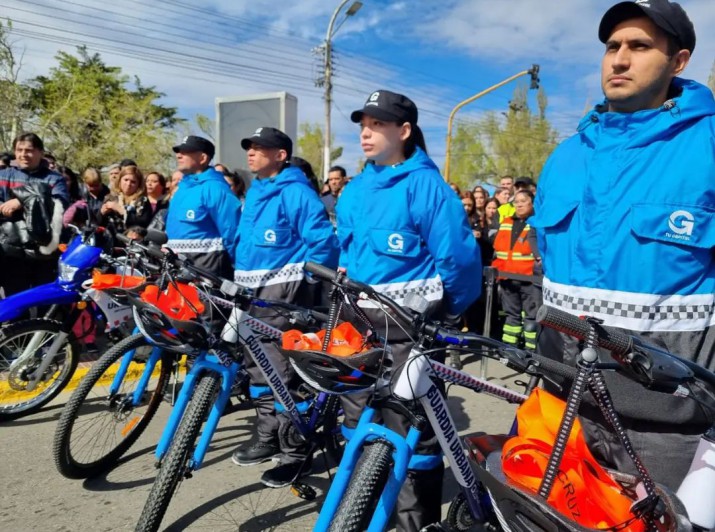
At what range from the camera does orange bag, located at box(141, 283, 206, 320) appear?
2762mm

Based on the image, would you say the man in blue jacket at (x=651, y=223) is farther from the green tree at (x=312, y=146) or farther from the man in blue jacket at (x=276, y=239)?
the green tree at (x=312, y=146)

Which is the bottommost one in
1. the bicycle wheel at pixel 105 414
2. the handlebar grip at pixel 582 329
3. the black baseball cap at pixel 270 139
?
the bicycle wheel at pixel 105 414

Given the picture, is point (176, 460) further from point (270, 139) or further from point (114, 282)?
point (270, 139)

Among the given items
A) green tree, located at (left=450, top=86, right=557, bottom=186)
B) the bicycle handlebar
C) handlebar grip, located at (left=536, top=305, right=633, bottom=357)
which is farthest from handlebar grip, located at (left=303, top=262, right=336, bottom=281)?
green tree, located at (left=450, top=86, right=557, bottom=186)

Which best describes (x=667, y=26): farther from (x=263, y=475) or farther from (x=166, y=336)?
(x=263, y=475)

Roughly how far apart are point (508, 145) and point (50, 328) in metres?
49.9

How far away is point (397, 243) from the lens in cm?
259

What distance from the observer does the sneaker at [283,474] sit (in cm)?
311

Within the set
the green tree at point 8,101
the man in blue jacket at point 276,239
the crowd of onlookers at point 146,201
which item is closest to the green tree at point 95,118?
the green tree at point 8,101

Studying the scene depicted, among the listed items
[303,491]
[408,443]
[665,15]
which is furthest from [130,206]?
[665,15]

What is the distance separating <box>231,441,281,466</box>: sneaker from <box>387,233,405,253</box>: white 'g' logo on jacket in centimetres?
165

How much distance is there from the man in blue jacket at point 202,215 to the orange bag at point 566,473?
3.20 metres

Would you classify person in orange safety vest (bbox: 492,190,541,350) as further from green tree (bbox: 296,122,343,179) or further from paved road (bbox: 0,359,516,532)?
green tree (bbox: 296,122,343,179)

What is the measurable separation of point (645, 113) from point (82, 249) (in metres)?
3.49
